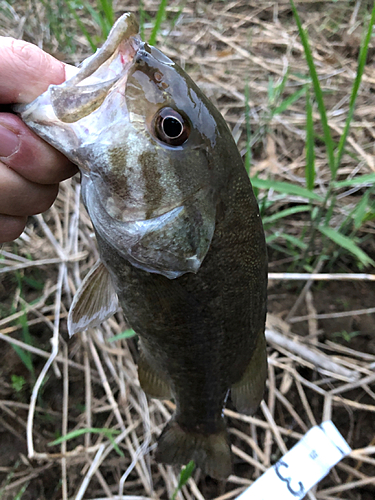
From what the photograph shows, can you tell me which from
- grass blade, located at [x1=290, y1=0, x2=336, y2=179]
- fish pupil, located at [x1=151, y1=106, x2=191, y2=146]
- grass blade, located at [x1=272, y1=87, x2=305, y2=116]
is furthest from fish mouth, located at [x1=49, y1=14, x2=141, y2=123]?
grass blade, located at [x1=272, y1=87, x2=305, y2=116]

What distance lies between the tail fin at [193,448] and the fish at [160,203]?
1.15 feet

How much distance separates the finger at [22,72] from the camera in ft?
2.77

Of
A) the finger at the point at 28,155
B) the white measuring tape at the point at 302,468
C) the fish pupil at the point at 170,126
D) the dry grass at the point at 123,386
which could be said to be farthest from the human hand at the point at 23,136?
the white measuring tape at the point at 302,468

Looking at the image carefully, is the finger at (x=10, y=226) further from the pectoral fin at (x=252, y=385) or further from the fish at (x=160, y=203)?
the pectoral fin at (x=252, y=385)

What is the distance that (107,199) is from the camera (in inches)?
33.8

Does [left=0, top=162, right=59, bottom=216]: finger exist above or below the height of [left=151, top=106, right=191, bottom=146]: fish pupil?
below

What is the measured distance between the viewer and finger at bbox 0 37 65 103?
2.77 ft

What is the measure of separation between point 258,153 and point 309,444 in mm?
1741

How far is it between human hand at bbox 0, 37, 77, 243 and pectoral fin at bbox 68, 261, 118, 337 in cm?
29

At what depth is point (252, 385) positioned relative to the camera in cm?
132

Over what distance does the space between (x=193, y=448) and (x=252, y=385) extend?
14.0 inches

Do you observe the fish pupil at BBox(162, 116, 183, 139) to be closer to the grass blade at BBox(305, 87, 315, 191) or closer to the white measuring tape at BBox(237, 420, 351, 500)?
the grass blade at BBox(305, 87, 315, 191)

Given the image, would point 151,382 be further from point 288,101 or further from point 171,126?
point 288,101

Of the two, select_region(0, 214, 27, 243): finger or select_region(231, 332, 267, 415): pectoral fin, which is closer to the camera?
select_region(0, 214, 27, 243): finger
